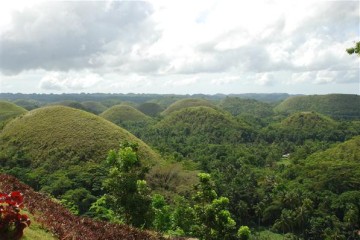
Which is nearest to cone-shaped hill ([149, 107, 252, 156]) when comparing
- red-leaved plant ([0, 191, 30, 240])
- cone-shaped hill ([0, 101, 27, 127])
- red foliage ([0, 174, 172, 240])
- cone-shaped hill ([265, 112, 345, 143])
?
cone-shaped hill ([265, 112, 345, 143])

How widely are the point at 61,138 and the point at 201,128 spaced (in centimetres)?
8031

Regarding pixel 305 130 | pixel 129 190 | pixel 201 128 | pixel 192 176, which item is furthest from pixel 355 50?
pixel 305 130

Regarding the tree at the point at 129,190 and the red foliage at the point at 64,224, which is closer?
the red foliage at the point at 64,224

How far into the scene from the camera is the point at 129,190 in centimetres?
1744

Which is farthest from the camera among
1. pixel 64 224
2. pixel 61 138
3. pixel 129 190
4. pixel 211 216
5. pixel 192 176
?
pixel 61 138

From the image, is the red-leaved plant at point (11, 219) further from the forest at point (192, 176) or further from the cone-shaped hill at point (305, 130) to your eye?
the cone-shaped hill at point (305, 130)

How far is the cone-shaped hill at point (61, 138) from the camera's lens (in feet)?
233

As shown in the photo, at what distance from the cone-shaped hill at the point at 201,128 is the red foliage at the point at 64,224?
110189 millimetres

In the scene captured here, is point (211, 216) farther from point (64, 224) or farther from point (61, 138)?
point (61, 138)

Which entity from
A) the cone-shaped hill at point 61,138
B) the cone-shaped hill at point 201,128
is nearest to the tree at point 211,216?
the cone-shaped hill at point 61,138

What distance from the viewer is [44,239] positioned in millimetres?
8523

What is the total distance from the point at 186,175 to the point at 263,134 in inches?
3726

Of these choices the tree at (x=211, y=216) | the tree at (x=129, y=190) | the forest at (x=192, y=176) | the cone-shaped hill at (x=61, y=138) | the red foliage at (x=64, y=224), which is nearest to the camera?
the red foliage at (x=64, y=224)

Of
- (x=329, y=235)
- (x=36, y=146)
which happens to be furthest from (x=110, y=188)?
(x=36, y=146)
